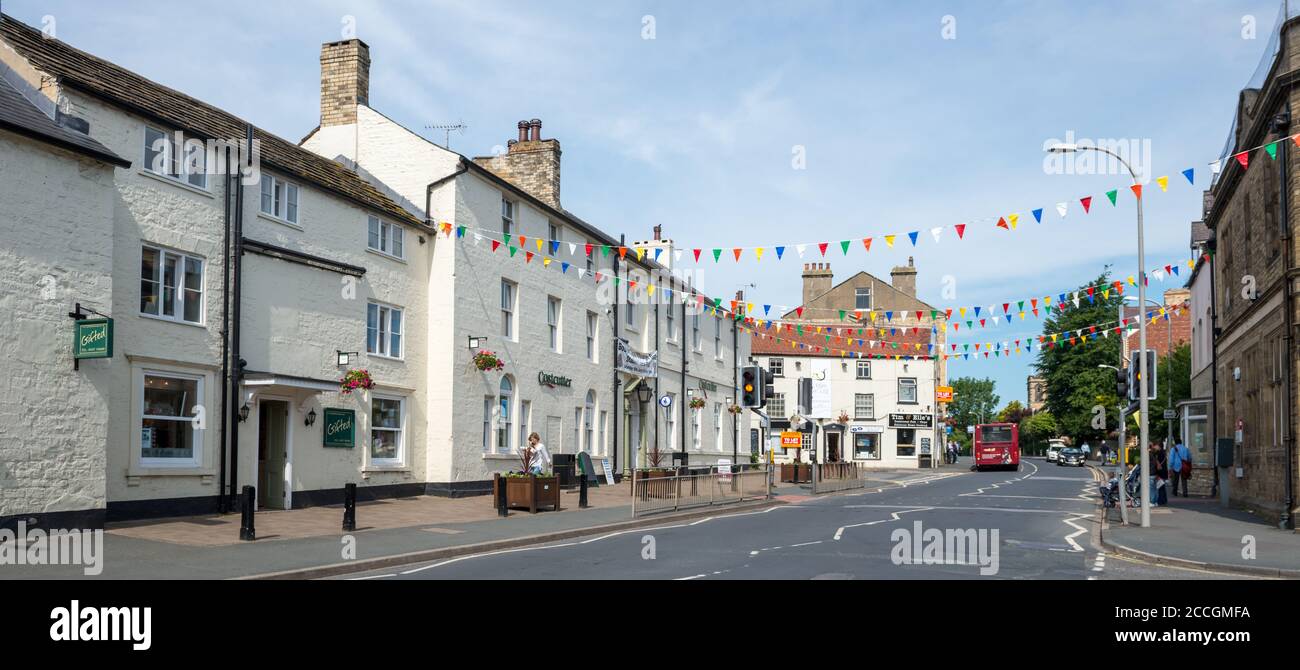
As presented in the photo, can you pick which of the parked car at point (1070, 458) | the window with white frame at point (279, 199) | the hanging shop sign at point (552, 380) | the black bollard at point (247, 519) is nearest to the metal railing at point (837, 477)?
the hanging shop sign at point (552, 380)

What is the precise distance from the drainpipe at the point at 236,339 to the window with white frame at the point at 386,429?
4568mm

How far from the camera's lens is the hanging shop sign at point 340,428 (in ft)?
72.3

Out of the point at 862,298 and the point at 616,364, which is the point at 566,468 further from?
the point at 862,298

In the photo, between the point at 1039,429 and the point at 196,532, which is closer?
the point at 196,532

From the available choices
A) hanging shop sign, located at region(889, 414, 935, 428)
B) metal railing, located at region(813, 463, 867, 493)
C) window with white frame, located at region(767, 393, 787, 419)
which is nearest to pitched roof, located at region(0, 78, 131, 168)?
metal railing, located at region(813, 463, 867, 493)

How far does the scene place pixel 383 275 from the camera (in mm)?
24297

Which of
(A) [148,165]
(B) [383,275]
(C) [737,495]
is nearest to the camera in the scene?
(A) [148,165]

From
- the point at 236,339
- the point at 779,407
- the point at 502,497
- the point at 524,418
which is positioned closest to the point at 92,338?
the point at 236,339

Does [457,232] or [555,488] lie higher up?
[457,232]

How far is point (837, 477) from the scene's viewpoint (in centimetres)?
3416

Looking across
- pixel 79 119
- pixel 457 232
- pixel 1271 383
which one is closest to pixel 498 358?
pixel 457 232

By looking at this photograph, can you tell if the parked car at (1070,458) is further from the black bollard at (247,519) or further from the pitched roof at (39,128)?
the pitched roof at (39,128)

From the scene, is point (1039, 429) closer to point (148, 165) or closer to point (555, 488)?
point (555, 488)
